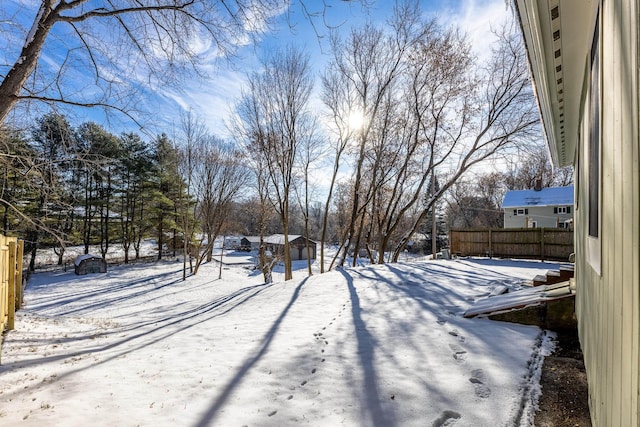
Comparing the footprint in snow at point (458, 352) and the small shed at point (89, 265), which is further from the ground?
the footprint in snow at point (458, 352)

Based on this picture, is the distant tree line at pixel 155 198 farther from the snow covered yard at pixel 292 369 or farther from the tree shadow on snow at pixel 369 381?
the tree shadow on snow at pixel 369 381

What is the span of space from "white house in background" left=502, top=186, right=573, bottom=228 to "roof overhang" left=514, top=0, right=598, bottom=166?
20506mm

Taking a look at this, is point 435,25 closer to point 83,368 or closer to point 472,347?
point 472,347

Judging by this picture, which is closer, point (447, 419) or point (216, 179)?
point (447, 419)

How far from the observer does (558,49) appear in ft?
8.04

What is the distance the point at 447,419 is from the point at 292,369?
1608 mm

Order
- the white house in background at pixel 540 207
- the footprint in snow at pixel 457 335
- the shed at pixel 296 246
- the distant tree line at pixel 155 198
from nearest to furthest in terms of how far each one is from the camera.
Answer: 1. the footprint in snow at pixel 457 335
2. the distant tree line at pixel 155 198
3. the white house in background at pixel 540 207
4. the shed at pixel 296 246

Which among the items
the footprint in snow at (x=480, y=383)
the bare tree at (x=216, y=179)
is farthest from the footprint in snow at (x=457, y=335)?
the bare tree at (x=216, y=179)

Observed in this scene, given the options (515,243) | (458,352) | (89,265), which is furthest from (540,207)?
(89,265)

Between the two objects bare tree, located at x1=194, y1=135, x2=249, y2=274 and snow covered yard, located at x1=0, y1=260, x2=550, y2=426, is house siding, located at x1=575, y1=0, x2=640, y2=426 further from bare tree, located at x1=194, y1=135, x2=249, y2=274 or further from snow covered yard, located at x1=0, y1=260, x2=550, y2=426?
bare tree, located at x1=194, y1=135, x2=249, y2=274

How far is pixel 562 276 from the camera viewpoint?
5.43 m

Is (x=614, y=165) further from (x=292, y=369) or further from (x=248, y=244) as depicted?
(x=248, y=244)

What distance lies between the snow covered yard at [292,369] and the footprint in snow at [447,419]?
14 millimetres

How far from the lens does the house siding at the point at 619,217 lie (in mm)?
1024
